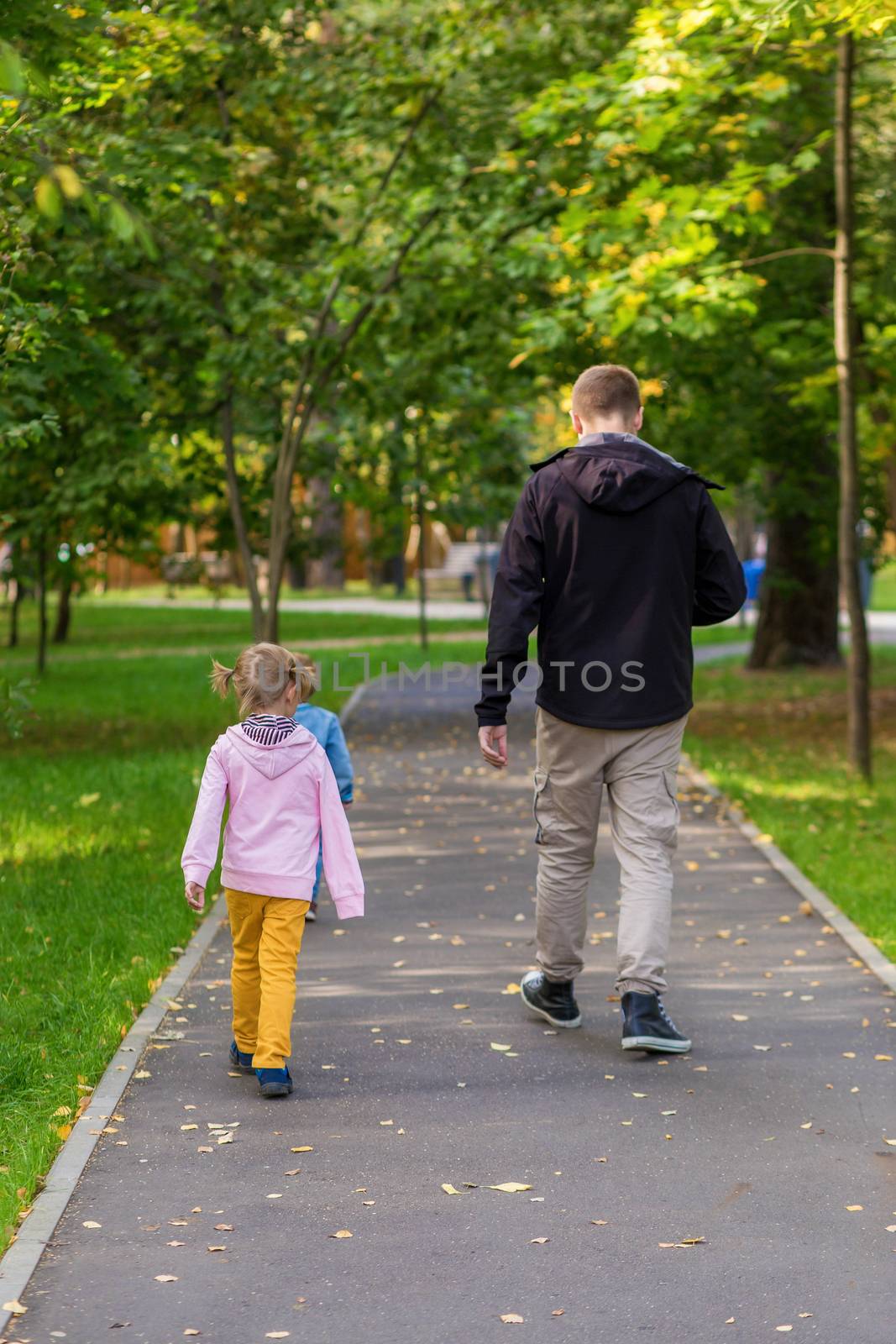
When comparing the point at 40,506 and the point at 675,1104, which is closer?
the point at 675,1104

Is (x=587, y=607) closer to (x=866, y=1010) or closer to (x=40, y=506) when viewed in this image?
(x=866, y=1010)

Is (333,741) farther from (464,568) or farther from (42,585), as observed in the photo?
(464,568)

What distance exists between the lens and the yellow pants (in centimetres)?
514

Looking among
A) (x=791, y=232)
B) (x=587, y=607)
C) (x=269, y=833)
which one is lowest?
(x=269, y=833)

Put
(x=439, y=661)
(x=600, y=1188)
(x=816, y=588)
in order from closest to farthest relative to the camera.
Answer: (x=600, y=1188), (x=816, y=588), (x=439, y=661)

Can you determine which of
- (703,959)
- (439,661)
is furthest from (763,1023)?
(439,661)

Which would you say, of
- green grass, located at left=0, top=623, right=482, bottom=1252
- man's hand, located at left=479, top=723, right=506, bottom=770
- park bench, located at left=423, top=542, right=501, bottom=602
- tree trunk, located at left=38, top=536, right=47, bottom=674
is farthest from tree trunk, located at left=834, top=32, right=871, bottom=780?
park bench, located at left=423, top=542, right=501, bottom=602

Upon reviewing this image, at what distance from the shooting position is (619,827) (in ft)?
18.9

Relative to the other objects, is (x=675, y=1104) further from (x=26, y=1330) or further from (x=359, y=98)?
(x=359, y=98)

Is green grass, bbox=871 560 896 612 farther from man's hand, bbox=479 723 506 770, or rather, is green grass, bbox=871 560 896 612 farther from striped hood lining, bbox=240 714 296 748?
striped hood lining, bbox=240 714 296 748

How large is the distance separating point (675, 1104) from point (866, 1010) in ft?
4.33

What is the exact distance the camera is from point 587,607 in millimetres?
5555

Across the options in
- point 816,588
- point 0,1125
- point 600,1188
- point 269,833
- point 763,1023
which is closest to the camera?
point 600,1188

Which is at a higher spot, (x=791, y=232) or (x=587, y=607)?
(x=791, y=232)
